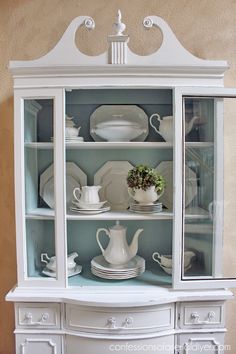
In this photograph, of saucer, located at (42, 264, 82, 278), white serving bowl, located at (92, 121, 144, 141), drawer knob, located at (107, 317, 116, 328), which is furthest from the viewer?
white serving bowl, located at (92, 121, 144, 141)

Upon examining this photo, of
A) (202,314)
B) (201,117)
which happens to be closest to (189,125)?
(201,117)

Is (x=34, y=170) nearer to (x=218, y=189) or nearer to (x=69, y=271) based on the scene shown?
(x=69, y=271)

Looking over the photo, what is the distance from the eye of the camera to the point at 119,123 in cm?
153

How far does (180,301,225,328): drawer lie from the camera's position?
1372 mm

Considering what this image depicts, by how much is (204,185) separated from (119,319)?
74 centimetres

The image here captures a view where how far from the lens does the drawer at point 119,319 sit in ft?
4.36

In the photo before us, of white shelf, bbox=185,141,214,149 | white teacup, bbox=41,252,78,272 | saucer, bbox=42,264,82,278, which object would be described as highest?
white shelf, bbox=185,141,214,149

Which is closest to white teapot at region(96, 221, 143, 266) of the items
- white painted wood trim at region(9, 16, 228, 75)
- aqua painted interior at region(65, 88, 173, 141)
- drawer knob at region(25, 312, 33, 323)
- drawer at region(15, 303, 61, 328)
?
drawer at region(15, 303, 61, 328)

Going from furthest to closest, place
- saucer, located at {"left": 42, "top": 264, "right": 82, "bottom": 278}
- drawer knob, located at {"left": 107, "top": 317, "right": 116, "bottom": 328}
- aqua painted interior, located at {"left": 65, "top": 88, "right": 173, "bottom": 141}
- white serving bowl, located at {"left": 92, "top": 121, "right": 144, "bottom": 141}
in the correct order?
aqua painted interior, located at {"left": 65, "top": 88, "right": 173, "bottom": 141}
white serving bowl, located at {"left": 92, "top": 121, "right": 144, "bottom": 141}
saucer, located at {"left": 42, "top": 264, "right": 82, "bottom": 278}
drawer knob, located at {"left": 107, "top": 317, "right": 116, "bottom": 328}

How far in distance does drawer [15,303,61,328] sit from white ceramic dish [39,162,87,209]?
474 millimetres

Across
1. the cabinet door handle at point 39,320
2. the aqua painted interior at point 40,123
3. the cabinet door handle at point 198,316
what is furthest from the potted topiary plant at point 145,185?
the cabinet door handle at point 39,320

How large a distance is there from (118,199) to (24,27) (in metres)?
1.17

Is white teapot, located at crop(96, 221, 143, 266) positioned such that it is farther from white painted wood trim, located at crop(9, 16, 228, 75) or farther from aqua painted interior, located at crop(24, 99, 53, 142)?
white painted wood trim, located at crop(9, 16, 228, 75)

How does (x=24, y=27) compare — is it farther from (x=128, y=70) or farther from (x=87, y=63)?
(x=128, y=70)
